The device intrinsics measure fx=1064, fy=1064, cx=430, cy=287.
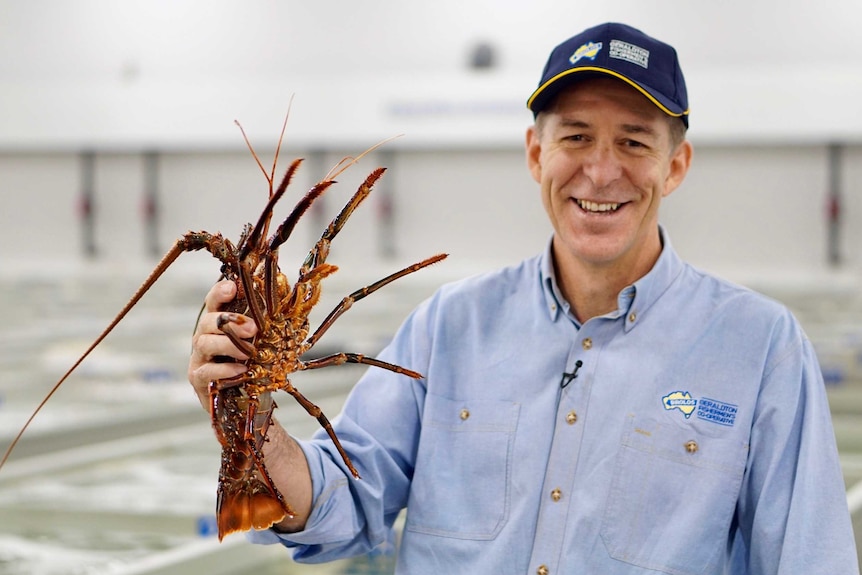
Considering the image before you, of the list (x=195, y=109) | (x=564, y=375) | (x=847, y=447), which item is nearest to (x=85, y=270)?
(x=195, y=109)

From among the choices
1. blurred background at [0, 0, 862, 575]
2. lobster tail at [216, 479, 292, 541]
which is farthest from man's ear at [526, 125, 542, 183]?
blurred background at [0, 0, 862, 575]

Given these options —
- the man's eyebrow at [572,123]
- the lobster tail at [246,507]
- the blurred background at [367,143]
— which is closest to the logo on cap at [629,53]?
the man's eyebrow at [572,123]

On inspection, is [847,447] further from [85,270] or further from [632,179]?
[85,270]

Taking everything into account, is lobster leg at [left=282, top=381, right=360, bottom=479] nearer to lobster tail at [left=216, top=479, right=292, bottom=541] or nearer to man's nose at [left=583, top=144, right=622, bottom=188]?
lobster tail at [left=216, top=479, right=292, bottom=541]

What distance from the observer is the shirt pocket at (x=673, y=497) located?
1514mm

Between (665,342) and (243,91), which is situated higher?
(243,91)

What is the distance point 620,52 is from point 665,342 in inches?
17.6

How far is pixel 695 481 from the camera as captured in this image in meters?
1.54

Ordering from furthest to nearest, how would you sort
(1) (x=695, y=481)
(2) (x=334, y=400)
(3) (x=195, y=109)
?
(3) (x=195, y=109), (2) (x=334, y=400), (1) (x=695, y=481)

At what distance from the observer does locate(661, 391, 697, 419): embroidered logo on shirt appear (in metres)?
1.59

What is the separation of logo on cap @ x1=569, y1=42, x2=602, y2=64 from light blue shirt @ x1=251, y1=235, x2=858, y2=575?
0.34 metres

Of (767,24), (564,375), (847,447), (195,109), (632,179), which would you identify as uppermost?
(767,24)

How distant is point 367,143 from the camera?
842cm

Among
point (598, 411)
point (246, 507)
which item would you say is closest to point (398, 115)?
point (598, 411)
